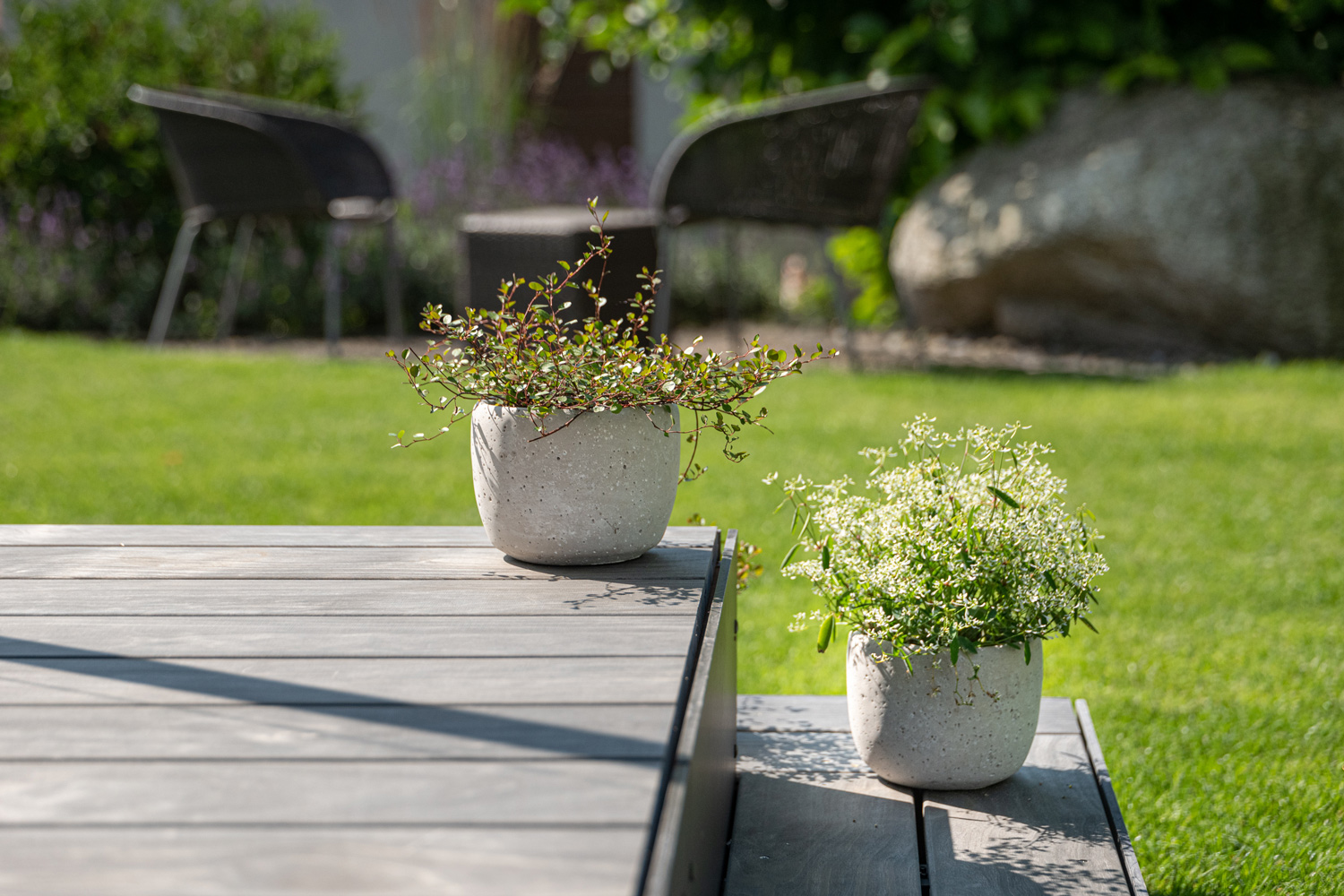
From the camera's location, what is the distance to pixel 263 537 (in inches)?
68.1

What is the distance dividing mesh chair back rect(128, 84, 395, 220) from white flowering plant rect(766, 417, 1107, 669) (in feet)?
12.4

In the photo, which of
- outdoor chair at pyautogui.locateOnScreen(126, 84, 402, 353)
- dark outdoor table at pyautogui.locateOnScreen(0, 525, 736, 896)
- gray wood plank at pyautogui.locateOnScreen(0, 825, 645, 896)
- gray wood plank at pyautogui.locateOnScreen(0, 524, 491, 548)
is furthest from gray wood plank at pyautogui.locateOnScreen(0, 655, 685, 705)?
outdoor chair at pyautogui.locateOnScreen(126, 84, 402, 353)

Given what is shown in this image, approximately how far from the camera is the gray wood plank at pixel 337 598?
1.38 metres

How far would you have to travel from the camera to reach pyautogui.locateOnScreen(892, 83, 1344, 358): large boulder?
4.95 metres

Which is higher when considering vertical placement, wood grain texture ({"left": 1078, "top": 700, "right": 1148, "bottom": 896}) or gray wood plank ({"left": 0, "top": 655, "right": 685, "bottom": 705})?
gray wood plank ({"left": 0, "top": 655, "right": 685, "bottom": 705})

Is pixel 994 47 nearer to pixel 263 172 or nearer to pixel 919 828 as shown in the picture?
pixel 263 172

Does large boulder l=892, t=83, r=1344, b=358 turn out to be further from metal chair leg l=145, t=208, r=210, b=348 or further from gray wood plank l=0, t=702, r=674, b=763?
gray wood plank l=0, t=702, r=674, b=763

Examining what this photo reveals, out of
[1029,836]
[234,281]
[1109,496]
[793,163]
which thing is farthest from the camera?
[234,281]

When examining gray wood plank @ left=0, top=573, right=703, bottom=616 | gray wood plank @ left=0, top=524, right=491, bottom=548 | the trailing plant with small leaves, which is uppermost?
the trailing plant with small leaves

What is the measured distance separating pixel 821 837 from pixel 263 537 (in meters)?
0.81

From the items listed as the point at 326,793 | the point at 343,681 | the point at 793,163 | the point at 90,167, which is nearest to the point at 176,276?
the point at 90,167

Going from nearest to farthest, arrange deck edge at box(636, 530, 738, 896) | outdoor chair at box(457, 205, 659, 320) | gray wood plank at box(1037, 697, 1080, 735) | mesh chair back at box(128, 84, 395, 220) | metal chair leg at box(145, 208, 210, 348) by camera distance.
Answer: deck edge at box(636, 530, 738, 896), gray wood plank at box(1037, 697, 1080, 735), outdoor chair at box(457, 205, 659, 320), mesh chair back at box(128, 84, 395, 220), metal chair leg at box(145, 208, 210, 348)

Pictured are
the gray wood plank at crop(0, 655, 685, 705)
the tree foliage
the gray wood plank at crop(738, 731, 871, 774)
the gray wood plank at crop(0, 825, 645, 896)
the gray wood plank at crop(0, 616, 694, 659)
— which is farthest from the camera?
the tree foliage

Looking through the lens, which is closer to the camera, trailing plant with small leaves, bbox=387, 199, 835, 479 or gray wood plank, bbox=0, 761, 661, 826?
gray wood plank, bbox=0, 761, 661, 826
